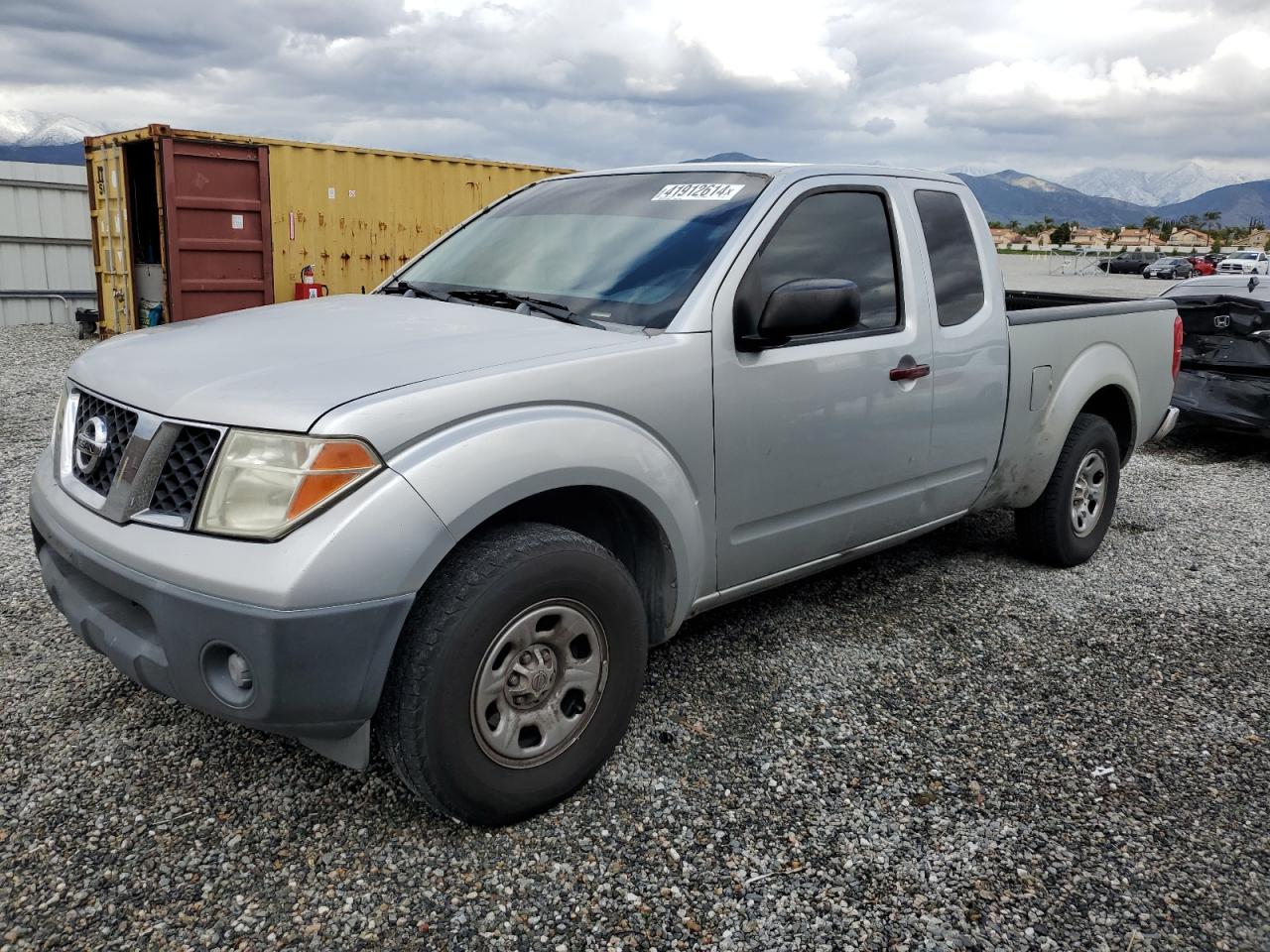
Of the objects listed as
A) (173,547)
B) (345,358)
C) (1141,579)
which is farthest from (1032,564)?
(173,547)

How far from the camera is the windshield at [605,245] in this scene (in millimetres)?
3109

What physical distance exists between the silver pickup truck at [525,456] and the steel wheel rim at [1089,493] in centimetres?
96

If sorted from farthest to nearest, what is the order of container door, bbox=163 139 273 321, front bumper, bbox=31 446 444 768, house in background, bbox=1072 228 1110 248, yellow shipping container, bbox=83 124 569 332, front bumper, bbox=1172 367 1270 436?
house in background, bbox=1072 228 1110 248 → yellow shipping container, bbox=83 124 569 332 → container door, bbox=163 139 273 321 → front bumper, bbox=1172 367 1270 436 → front bumper, bbox=31 446 444 768

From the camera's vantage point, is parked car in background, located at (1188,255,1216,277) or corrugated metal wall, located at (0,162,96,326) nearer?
corrugated metal wall, located at (0,162,96,326)

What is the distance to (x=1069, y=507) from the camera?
4746 millimetres

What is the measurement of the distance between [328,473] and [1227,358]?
7.77 meters

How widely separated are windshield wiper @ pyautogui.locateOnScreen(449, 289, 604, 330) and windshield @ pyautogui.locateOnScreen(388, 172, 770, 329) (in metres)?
0.02

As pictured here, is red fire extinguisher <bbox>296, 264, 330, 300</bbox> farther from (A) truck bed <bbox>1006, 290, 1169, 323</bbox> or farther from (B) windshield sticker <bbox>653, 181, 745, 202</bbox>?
(B) windshield sticker <bbox>653, 181, 745, 202</bbox>

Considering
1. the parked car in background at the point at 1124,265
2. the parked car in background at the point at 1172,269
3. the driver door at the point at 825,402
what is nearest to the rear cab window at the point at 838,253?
the driver door at the point at 825,402

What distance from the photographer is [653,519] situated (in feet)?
9.44

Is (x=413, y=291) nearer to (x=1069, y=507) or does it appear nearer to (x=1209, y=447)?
(x=1069, y=507)

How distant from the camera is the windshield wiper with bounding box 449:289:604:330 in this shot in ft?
10.0

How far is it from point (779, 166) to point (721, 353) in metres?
0.90

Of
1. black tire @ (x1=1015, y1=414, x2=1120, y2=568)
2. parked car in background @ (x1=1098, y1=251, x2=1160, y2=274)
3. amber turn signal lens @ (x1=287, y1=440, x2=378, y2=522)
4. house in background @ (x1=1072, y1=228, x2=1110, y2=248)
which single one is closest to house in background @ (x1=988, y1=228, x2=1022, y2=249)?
house in background @ (x1=1072, y1=228, x2=1110, y2=248)
